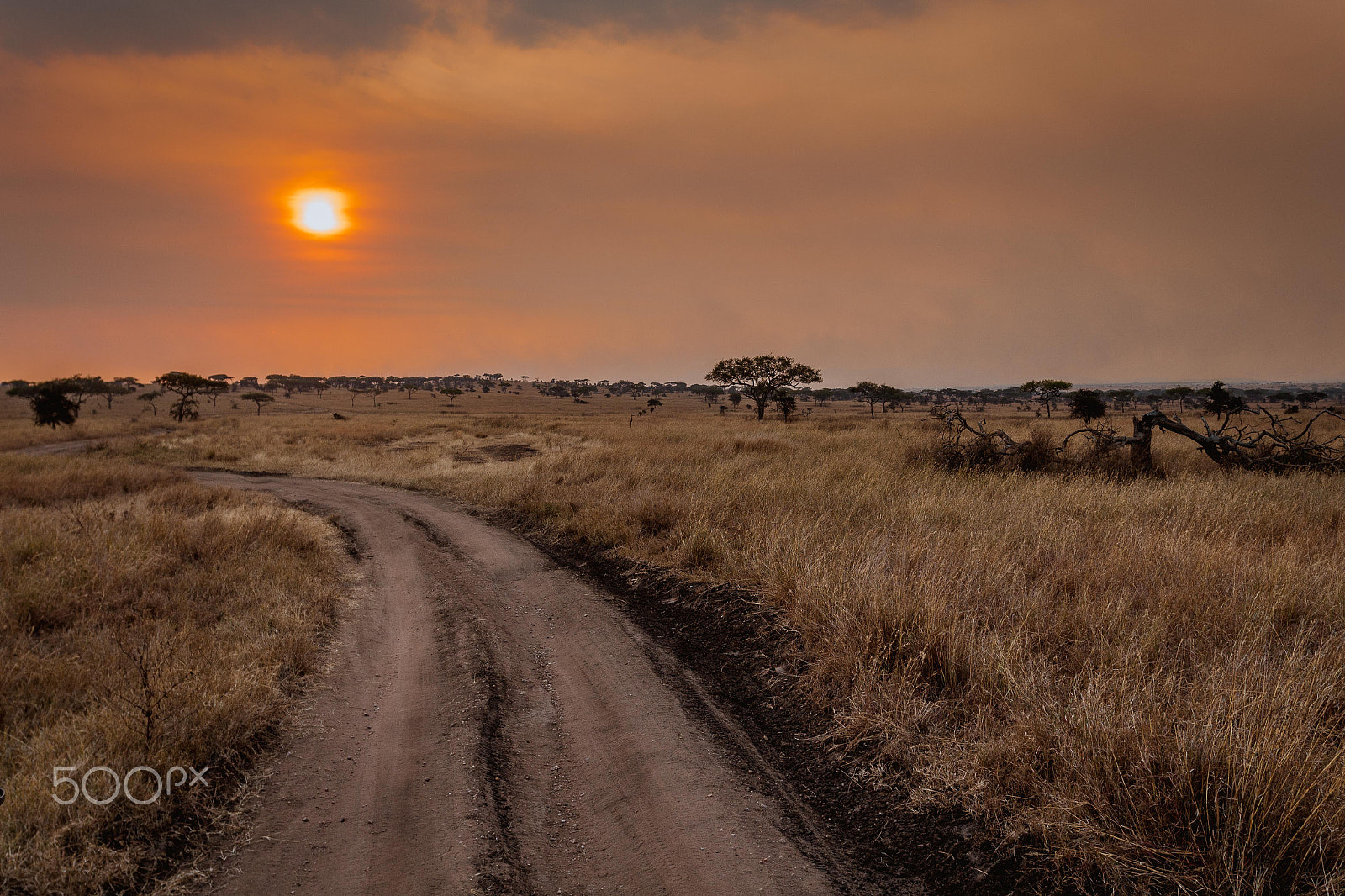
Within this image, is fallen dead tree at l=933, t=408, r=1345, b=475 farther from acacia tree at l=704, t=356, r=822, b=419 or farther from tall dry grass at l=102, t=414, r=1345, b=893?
acacia tree at l=704, t=356, r=822, b=419

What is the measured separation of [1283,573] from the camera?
22.1 ft

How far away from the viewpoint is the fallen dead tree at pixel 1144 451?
15.1 m

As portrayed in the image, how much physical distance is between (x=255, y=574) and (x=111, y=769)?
19.4 feet

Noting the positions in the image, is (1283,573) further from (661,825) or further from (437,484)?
(437,484)

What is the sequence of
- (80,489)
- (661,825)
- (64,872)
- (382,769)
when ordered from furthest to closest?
1. (80,489)
2. (382,769)
3. (661,825)
4. (64,872)

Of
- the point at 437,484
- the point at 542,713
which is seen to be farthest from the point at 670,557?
the point at 437,484

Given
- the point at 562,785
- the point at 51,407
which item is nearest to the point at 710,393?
the point at 51,407

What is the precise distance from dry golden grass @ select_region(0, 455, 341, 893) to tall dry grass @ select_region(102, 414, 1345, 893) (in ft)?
17.1

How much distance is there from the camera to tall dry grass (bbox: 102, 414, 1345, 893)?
3434 millimetres

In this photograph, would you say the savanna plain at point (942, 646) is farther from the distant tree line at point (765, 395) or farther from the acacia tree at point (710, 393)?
the acacia tree at point (710, 393)

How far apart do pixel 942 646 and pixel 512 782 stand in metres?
4.01

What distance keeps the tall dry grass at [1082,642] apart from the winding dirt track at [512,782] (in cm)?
134

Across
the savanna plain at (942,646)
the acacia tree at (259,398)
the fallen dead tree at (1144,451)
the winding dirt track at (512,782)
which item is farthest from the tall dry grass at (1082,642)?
the acacia tree at (259,398)

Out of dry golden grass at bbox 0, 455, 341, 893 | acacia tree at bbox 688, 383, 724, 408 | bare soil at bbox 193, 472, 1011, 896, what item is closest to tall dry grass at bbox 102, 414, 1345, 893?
bare soil at bbox 193, 472, 1011, 896
